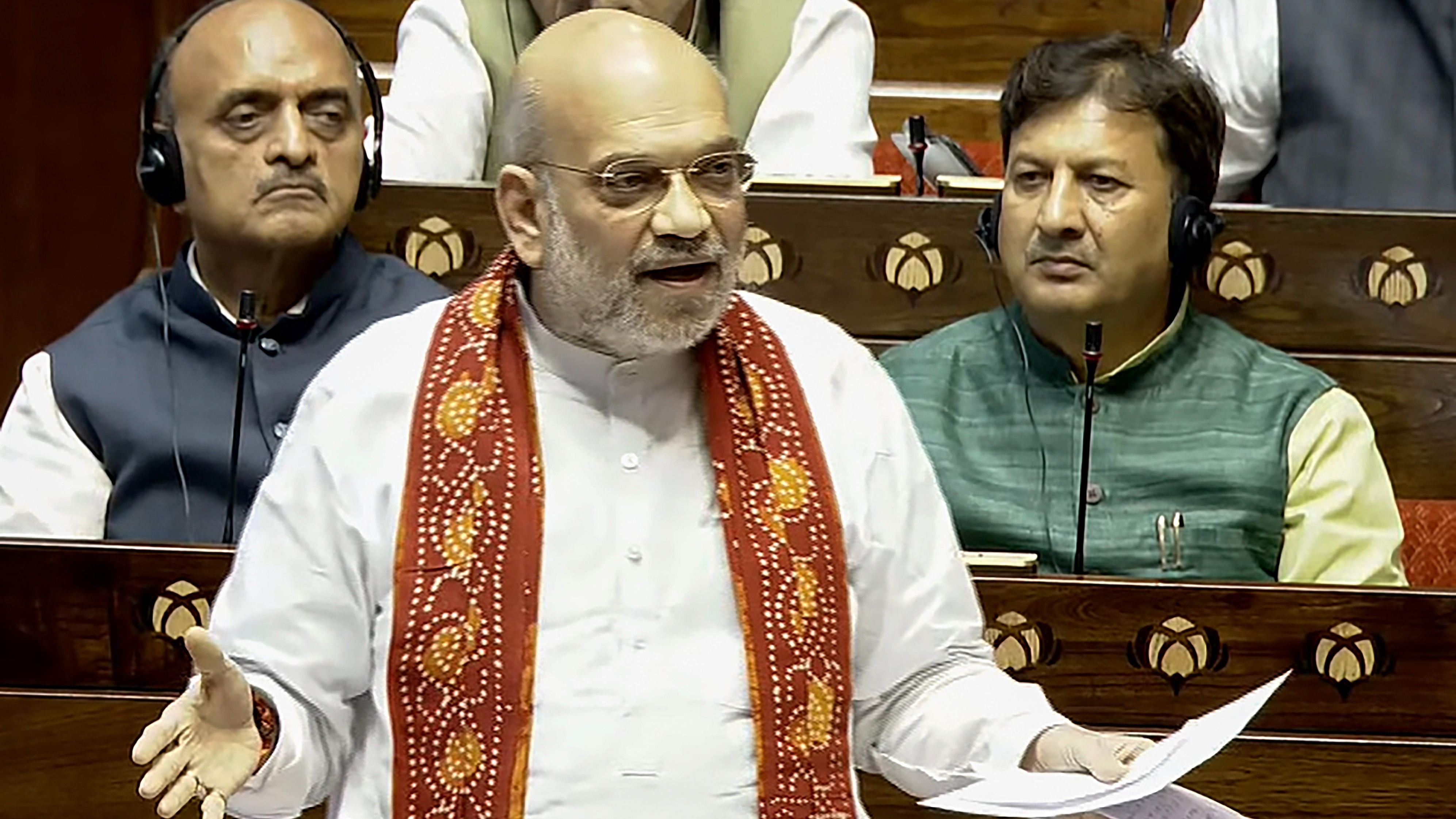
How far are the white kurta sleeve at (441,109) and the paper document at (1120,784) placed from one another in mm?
1525

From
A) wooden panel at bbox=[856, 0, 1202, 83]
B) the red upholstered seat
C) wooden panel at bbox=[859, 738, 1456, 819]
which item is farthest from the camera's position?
wooden panel at bbox=[856, 0, 1202, 83]

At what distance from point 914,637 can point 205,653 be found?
47 cm

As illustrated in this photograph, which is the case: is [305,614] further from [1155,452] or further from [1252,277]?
[1252,277]

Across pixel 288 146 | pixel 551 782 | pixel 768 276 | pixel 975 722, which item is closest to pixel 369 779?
pixel 551 782

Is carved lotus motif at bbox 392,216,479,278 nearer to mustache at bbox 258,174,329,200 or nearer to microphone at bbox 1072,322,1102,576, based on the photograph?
mustache at bbox 258,174,329,200

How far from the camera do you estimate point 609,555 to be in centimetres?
168

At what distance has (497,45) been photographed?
9.79 feet

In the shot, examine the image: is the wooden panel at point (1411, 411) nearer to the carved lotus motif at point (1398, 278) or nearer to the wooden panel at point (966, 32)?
the carved lotus motif at point (1398, 278)

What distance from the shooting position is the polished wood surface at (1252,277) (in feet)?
8.63

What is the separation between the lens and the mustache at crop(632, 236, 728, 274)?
1.66m

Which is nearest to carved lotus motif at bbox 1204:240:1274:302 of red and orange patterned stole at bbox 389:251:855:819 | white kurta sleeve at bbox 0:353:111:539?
red and orange patterned stole at bbox 389:251:855:819

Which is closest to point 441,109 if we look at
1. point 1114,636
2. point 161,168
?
point 161,168

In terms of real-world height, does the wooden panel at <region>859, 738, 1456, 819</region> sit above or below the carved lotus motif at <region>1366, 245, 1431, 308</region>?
below

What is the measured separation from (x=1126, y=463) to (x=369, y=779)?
0.96 m
